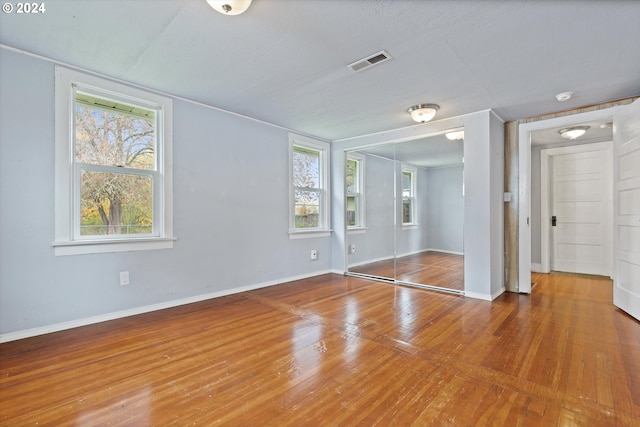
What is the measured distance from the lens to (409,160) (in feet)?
16.0

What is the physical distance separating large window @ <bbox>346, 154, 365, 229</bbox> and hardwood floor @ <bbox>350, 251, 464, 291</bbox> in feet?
2.64

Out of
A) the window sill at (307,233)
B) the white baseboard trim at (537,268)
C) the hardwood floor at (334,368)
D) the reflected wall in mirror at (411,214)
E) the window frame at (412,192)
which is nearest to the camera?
the hardwood floor at (334,368)

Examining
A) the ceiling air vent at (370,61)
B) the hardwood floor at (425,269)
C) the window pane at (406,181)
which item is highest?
the ceiling air vent at (370,61)

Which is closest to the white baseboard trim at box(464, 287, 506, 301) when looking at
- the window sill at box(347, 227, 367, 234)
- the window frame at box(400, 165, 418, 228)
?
the window frame at box(400, 165, 418, 228)

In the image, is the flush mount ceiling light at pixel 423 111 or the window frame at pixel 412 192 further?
the window frame at pixel 412 192

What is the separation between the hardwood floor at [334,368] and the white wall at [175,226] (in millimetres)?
283

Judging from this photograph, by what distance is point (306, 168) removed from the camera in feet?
16.9

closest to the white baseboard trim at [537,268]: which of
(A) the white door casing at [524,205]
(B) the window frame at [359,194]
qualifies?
(A) the white door casing at [524,205]

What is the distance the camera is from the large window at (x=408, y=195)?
4.93 m

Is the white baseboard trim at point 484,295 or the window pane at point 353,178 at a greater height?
the window pane at point 353,178

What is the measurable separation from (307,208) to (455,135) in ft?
8.34

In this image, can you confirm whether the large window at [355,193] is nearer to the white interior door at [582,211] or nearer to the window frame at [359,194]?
the window frame at [359,194]

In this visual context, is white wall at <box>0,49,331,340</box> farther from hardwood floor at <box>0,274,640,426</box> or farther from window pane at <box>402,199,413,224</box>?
window pane at <box>402,199,413,224</box>

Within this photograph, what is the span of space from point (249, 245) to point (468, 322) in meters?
2.85
